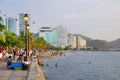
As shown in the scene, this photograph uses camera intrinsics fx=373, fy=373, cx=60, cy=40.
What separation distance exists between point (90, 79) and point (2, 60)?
507 inches

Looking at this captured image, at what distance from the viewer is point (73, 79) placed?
161ft

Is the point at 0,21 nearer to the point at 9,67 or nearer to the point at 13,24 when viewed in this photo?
the point at 9,67

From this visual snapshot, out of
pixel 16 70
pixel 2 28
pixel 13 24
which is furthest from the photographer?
pixel 13 24

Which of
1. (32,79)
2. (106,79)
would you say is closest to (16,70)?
(32,79)

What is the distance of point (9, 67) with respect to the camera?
30719 mm

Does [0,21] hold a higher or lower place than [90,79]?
higher

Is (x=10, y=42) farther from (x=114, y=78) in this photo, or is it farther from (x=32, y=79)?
(x=32, y=79)

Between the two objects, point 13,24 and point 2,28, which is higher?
point 13,24

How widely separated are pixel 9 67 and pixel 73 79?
64.2 ft

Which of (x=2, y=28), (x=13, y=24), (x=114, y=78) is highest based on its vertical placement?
(x=13, y=24)

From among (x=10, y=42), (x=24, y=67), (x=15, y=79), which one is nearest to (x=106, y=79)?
(x=24, y=67)

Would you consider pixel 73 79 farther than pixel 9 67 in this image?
Yes

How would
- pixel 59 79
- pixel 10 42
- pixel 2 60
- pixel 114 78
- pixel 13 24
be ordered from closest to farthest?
pixel 2 60 → pixel 59 79 → pixel 114 78 → pixel 10 42 → pixel 13 24

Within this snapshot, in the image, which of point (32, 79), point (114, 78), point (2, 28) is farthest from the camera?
point (114, 78)
